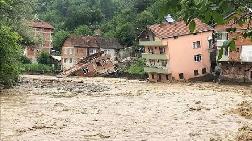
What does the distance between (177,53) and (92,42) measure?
20412 mm

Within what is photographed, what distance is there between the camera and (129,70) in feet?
176

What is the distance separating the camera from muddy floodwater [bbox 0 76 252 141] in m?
17.8

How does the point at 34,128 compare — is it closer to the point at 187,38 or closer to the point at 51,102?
the point at 51,102

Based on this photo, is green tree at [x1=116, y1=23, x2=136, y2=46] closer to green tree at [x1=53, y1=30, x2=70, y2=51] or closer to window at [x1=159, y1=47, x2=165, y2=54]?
green tree at [x1=53, y1=30, x2=70, y2=51]

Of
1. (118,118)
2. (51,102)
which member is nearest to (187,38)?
(51,102)

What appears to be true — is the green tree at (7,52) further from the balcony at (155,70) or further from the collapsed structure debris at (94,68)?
the collapsed structure debris at (94,68)

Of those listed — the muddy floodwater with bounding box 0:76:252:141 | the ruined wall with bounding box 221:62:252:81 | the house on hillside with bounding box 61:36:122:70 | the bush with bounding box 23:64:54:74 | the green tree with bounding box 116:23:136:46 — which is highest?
the green tree with bounding box 116:23:136:46

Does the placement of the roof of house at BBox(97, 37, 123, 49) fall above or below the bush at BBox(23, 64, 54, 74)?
above

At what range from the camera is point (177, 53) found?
152 ft

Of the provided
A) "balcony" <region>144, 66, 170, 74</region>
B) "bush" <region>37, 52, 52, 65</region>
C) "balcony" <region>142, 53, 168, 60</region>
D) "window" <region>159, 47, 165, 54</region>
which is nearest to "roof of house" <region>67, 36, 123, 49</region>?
"bush" <region>37, 52, 52, 65</region>

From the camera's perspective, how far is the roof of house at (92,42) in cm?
6362

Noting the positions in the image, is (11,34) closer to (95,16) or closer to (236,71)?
(236,71)

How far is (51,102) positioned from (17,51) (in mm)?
6823

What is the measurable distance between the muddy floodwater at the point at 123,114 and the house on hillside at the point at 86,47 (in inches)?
1003
